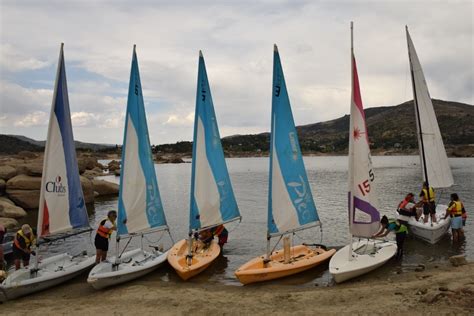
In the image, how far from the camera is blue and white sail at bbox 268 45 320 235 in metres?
13.4

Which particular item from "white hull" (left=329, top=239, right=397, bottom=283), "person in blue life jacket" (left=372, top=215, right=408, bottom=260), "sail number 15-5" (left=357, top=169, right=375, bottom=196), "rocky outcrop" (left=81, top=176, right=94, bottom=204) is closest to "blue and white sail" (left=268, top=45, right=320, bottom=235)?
"white hull" (left=329, top=239, right=397, bottom=283)

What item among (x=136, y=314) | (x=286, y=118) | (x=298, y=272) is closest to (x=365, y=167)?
(x=286, y=118)

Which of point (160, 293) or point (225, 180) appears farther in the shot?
point (225, 180)

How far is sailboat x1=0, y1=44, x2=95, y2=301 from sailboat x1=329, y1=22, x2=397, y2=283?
8714mm

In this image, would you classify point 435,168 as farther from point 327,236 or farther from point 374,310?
point 374,310

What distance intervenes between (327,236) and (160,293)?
12359 mm

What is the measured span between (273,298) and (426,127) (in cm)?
1314

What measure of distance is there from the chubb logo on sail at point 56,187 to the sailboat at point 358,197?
895 centimetres

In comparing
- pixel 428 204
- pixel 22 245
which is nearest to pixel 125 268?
pixel 22 245

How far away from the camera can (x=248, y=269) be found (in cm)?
1317

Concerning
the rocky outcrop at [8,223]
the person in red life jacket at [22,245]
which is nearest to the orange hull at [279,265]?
the person in red life jacket at [22,245]

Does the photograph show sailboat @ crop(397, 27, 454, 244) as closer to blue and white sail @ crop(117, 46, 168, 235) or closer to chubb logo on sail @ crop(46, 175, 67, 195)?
blue and white sail @ crop(117, 46, 168, 235)

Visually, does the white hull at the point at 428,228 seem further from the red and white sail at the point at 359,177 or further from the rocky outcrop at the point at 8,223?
the rocky outcrop at the point at 8,223

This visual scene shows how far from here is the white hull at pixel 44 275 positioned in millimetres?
12042
